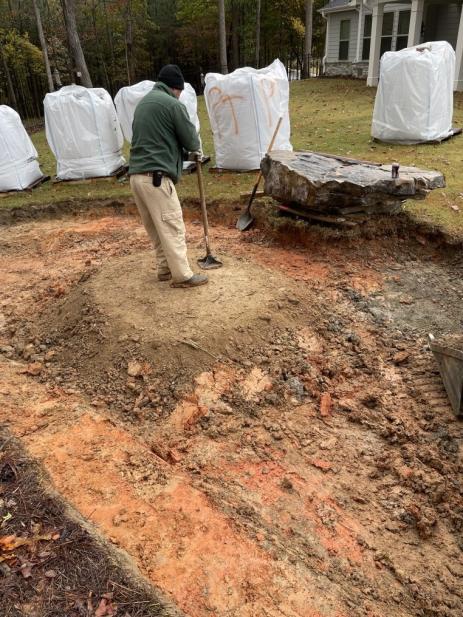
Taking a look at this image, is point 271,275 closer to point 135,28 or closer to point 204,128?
point 204,128

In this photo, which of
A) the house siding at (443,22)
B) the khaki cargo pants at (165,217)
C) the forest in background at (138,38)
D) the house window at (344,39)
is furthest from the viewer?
the forest in background at (138,38)

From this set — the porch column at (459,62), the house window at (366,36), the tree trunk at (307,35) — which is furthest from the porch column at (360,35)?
the porch column at (459,62)

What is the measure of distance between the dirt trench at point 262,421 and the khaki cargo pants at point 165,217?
1.02ft

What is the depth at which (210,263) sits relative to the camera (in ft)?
16.7

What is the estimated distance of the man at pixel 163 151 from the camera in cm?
394

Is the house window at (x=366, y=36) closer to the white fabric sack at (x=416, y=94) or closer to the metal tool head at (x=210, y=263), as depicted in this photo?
the white fabric sack at (x=416, y=94)

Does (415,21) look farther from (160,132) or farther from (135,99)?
(160,132)

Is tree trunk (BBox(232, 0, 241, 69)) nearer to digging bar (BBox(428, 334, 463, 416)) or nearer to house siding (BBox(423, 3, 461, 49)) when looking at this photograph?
house siding (BBox(423, 3, 461, 49))

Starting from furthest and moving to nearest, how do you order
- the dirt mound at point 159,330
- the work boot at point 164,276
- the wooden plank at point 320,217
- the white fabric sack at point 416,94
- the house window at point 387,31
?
the house window at point 387,31 < the white fabric sack at point 416,94 < the wooden plank at point 320,217 < the work boot at point 164,276 < the dirt mound at point 159,330

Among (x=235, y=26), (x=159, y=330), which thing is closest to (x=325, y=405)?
(x=159, y=330)

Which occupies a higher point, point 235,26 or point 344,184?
point 235,26

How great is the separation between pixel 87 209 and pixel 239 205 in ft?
8.91

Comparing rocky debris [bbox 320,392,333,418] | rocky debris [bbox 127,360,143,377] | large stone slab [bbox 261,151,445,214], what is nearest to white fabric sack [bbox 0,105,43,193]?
large stone slab [bbox 261,151,445,214]

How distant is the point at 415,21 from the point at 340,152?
789cm
